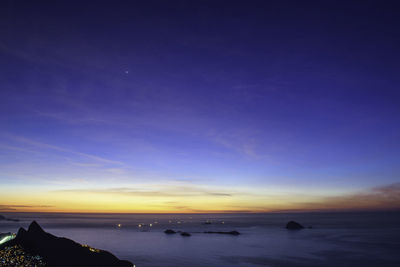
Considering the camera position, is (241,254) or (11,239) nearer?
(11,239)

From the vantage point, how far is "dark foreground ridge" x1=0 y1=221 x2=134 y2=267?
21.0m

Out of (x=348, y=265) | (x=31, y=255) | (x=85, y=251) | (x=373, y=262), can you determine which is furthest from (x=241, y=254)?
(x=31, y=255)

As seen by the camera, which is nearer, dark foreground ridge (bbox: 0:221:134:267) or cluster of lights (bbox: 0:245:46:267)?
cluster of lights (bbox: 0:245:46:267)

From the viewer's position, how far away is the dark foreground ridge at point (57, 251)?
21.0 meters

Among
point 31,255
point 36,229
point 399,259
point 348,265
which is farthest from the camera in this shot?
point 399,259

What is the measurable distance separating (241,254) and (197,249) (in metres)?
10.6

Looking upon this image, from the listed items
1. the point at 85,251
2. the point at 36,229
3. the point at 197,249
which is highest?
the point at 36,229

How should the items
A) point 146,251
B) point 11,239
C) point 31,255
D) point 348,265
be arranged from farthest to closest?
point 146,251, point 348,265, point 11,239, point 31,255

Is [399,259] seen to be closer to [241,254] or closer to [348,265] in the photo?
[348,265]

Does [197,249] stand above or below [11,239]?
below

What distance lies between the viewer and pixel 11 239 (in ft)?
71.7

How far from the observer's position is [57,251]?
21766 mm

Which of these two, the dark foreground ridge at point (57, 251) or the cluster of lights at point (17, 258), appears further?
the dark foreground ridge at point (57, 251)

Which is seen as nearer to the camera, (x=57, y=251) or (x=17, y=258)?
(x=17, y=258)
